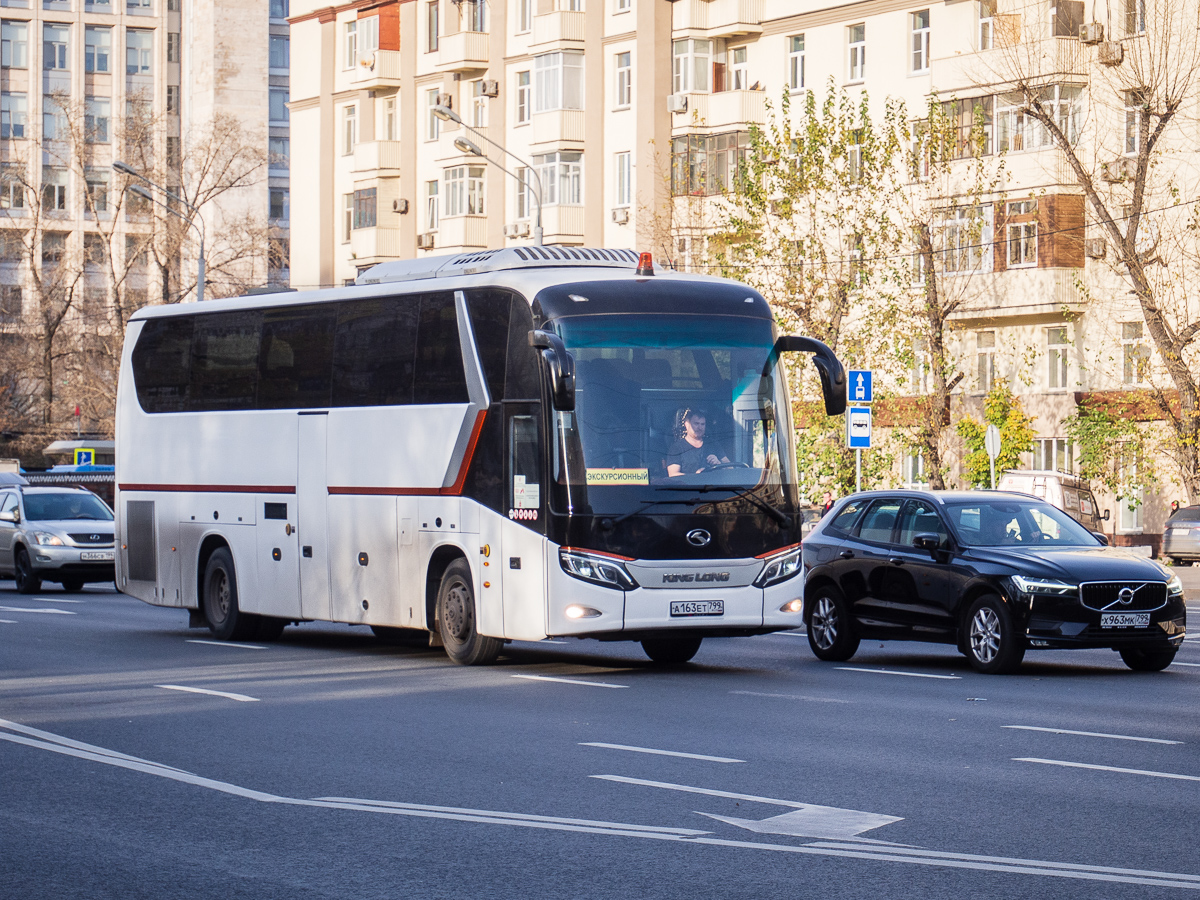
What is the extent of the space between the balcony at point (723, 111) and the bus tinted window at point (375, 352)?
37607 millimetres

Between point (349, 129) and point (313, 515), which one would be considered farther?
point (349, 129)

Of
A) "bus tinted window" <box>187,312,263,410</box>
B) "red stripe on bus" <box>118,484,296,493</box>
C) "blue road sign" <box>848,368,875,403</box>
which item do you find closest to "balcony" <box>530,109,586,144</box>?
"blue road sign" <box>848,368,875,403</box>

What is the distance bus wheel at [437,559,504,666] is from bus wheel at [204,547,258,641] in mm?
3989

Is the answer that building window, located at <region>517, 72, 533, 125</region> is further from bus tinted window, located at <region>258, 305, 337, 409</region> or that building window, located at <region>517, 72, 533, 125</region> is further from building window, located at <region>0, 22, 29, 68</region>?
building window, located at <region>0, 22, 29, 68</region>

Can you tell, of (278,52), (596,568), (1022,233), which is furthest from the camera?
(278,52)

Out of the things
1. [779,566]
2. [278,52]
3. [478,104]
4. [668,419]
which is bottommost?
[779,566]

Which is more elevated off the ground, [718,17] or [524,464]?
[718,17]

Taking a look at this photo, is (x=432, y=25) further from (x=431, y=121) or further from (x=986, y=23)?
(x=986, y=23)

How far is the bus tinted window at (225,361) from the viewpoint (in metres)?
20.1

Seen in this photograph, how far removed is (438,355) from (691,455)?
8.94ft

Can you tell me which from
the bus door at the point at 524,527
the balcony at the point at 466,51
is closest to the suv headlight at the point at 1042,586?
the bus door at the point at 524,527

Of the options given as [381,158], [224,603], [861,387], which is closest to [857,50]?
[381,158]

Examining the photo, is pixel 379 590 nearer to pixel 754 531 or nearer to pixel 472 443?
pixel 472 443

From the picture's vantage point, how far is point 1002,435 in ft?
155
